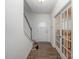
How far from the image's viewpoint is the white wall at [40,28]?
8.95 m

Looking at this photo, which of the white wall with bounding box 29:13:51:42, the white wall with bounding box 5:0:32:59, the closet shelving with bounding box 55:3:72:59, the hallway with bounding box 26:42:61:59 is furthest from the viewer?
the white wall with bounding box 29:13:51:42

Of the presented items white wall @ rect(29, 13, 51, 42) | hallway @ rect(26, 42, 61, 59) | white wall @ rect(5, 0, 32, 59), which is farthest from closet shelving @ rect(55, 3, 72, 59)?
white wall @ rect(29, 13, 51, 42)

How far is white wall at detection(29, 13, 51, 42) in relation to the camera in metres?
8.95

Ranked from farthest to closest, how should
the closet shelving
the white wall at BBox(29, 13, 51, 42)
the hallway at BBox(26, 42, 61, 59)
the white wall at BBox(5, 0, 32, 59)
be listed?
the white wall at BBox(29, 13, 51, 42)
the hallway at BBox(26, 42, 61, 59)
the closet shelving
the white wall at BBox(5, 0, 32, 59)

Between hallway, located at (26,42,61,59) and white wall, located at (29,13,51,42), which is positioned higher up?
white wall, located at (29,13,51,42)

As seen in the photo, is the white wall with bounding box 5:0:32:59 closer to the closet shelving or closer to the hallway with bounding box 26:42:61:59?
the closet shelving

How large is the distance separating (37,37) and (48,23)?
155cm

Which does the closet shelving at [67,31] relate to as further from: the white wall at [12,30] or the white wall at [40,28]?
the white wall at [40,28]

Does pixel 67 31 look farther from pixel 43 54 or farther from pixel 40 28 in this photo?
pixel 40 28

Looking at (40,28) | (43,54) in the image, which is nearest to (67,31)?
(43,54)

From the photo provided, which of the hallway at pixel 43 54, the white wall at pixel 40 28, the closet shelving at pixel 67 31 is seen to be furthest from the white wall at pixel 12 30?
the white wall at pixel 40 28
